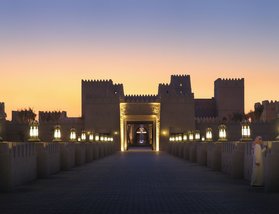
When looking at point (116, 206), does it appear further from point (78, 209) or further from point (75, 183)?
point (75, 183)

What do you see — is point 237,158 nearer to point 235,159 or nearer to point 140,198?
point 235,159

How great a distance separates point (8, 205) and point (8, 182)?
3203 millimetres

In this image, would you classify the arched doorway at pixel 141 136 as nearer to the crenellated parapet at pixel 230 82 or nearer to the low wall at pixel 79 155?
the crenellated parapet at pixel 230 82

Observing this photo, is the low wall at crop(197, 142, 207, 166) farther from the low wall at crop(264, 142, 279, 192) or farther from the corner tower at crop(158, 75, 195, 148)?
the corner tower at crop(158, 75, 195, 148)

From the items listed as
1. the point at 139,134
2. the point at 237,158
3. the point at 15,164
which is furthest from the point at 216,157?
the point at 139,134

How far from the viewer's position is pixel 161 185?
14203 mm

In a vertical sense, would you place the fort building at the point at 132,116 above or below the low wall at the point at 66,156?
above

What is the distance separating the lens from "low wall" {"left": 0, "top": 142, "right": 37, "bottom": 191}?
13156 millimetres

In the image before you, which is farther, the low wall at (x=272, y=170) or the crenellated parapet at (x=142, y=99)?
the crenellated parapet at (x=142, y=99)

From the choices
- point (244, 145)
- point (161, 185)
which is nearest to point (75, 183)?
point (161, 185)

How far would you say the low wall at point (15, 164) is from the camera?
13156mm

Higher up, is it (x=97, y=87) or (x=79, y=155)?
(x=97, y=87)

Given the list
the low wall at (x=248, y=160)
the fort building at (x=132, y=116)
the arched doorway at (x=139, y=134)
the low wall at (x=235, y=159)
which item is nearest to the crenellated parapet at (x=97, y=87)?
the fort building at (x=132, y=116)

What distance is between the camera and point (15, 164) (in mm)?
13883
